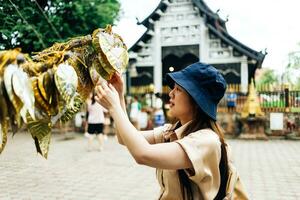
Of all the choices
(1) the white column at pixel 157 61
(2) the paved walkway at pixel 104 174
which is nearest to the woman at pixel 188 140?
(2) the paved walkway at pixel 104 174

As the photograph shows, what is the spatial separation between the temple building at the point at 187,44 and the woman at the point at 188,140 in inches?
586

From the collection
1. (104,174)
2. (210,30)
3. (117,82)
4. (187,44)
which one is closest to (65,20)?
(187,44)

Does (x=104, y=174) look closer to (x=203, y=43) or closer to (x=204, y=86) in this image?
(x=204, y=86)

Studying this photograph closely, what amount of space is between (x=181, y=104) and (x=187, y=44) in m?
15.8

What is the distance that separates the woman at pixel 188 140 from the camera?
5.45 ft

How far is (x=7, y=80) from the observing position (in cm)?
120

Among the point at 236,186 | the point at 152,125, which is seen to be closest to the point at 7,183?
the point at 236,186

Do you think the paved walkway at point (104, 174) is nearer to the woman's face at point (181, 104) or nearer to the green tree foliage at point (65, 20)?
the woman's face at point (181, 104)

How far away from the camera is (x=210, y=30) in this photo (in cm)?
1700

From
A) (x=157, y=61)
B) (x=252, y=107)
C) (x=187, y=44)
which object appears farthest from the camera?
(x=157, y=61)

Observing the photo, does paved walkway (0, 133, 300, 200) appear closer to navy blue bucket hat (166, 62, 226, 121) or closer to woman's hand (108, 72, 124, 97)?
woman's hand (108, 72, 124, 97)

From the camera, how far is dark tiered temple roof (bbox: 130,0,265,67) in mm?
16203

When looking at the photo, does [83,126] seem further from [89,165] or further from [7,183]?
[7,183]

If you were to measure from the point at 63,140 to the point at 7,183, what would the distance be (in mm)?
6606
